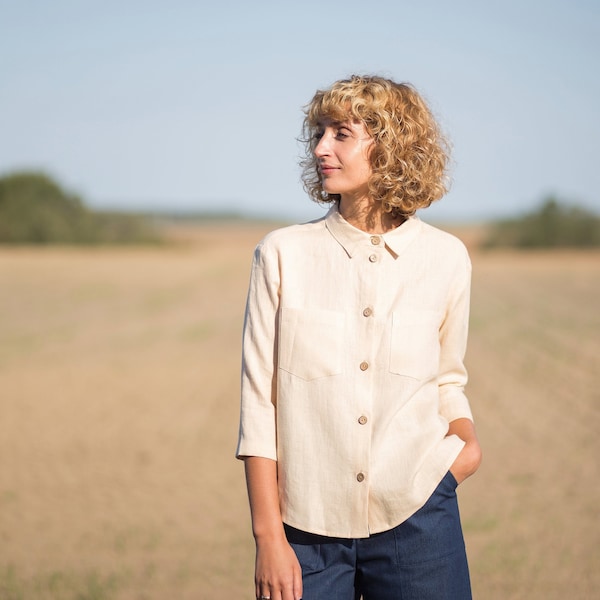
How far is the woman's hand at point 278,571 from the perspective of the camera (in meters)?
1.82

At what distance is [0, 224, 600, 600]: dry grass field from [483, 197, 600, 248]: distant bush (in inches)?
1071

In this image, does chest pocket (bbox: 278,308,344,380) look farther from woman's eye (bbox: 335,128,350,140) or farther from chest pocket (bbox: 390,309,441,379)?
woman's eye (bbox: 335,128,350,140)

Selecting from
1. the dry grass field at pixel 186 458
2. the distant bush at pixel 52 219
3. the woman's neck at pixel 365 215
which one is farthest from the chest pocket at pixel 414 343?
the distant bush at pixel 52 219

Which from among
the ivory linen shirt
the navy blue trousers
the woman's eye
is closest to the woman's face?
the woman's eye

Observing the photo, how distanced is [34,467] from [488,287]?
15.1 meters

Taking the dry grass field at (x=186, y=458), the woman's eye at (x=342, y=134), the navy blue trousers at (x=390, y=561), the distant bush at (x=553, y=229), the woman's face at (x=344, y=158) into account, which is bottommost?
the distant bush at (x=553, y=229)

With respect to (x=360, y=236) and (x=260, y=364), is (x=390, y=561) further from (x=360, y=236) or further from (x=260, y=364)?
(x=360, y=236)

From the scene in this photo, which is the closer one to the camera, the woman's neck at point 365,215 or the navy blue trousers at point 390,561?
the navy blue trousers at point 390,561

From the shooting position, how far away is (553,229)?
4250 cm

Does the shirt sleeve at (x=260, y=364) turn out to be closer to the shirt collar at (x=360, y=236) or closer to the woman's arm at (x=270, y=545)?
the woman's arm at (x=270, y=545)

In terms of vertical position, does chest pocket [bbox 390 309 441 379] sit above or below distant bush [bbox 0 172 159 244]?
Result: above

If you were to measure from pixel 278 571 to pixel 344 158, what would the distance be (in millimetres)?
908

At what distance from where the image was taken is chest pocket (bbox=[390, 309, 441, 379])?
1.91 meters

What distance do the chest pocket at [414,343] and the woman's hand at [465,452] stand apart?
164mm
